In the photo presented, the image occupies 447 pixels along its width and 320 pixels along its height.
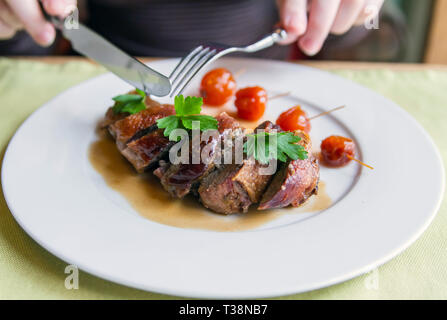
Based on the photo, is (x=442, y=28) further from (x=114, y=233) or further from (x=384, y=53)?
(x=114, y=233)

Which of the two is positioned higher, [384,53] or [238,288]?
[238,288]

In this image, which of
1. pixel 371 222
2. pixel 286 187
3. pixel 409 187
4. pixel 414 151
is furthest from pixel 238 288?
pixel 414 151

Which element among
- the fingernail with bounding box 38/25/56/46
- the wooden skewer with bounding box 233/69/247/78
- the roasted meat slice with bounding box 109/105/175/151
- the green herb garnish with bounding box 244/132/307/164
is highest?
the fingernail with bounding box 38/25/56/46

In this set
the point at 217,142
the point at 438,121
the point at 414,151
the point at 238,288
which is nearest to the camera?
the point at 238,288

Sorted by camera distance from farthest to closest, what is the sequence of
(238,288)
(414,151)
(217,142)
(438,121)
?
1. (438,121)
2. (414,151)
3. (217,142)
4. (238,288)

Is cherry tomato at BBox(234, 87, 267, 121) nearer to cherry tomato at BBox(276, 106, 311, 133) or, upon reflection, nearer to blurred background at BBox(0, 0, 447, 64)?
cherry tomato at BBox(276, 106, 311, 133)

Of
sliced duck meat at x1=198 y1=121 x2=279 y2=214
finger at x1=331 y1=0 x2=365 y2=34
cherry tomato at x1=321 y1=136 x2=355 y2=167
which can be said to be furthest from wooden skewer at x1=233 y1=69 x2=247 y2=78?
sliced duck meat at x1=198 y1=121 x2=279 y2=214

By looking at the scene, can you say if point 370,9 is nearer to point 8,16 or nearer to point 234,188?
point 234,188

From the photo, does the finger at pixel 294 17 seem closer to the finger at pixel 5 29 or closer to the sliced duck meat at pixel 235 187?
the sliced duck meat at pixel 235 187
